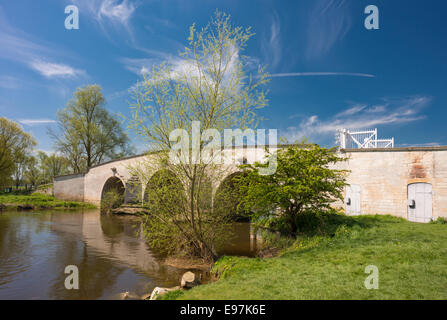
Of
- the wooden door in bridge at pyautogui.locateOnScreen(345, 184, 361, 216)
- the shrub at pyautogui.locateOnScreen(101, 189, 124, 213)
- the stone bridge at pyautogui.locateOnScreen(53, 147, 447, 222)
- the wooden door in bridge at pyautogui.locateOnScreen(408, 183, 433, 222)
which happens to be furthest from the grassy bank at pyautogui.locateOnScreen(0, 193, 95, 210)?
the wooden door in bridge at pyautogui.locateOnScreen(408, 183, 433, 222)

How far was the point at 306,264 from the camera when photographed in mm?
6133

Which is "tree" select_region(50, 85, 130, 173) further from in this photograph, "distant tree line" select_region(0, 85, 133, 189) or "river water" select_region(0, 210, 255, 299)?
"river water" select_region(0, 210, 255, 299)

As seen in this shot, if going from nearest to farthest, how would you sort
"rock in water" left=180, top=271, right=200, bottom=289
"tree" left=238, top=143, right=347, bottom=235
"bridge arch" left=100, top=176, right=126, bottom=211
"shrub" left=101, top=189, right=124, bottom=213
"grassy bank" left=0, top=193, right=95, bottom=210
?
"rock in water" left=180, top=271, right=200, bottom=289
"tree" left=238, top=143, right=347, bottom=235
"grassy bank" left=0, top=193, right=95, bottom=210
"shrub" left=101, top=189, right=124, bottom=213
"bridge arch" left=100, top=176, right=126, bottom=211

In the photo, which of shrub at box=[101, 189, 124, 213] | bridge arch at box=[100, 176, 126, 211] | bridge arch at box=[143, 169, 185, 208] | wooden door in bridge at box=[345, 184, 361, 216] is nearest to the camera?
bridge arch at box=[143, 169, 185, 208]

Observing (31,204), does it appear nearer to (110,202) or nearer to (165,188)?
(110,202)

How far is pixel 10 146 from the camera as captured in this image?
29.2 meters

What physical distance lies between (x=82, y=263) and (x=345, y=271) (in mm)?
8259

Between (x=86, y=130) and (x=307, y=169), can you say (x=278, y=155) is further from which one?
(x=86, y=130)

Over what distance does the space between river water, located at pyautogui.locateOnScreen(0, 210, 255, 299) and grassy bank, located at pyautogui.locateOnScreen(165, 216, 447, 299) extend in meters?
2.36

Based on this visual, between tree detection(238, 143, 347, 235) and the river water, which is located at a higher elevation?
tree detection(238, 143, 347, 235)

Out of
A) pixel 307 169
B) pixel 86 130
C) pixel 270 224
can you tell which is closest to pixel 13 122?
pixel 86 130

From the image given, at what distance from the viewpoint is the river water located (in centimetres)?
641

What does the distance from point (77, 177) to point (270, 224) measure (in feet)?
85.7
